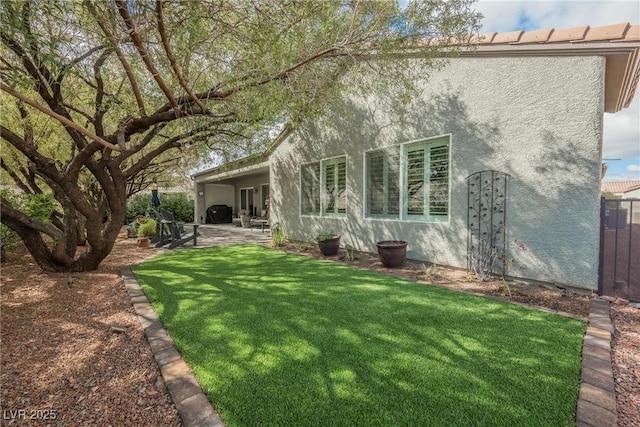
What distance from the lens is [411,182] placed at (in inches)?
299

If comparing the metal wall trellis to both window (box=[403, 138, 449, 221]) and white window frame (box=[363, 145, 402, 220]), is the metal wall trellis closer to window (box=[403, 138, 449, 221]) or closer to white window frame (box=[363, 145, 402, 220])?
window (box=[403, 138, 449, 221])

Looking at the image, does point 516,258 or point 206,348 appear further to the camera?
point 516,258

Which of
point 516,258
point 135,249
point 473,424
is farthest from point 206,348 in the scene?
point 135,249

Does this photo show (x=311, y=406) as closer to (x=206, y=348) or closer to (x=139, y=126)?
(x=206, y=348)

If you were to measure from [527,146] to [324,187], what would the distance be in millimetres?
6080

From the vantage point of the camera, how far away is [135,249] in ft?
34.3

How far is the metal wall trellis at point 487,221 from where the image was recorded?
590 cm

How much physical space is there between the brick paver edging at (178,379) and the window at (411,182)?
591 centimetres

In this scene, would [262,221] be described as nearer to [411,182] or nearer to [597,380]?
[411,182]

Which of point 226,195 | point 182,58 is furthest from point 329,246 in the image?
point 226,195

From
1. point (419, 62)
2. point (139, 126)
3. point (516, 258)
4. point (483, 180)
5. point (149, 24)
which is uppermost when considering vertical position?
point (419, 62)

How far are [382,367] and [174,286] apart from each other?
440 centimetres

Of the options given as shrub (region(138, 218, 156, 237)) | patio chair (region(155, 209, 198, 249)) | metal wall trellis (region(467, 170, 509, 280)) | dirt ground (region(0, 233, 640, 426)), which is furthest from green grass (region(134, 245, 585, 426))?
shrub (region(138, 218, 156, 237))

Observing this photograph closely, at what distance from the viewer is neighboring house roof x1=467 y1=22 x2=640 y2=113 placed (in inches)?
185
